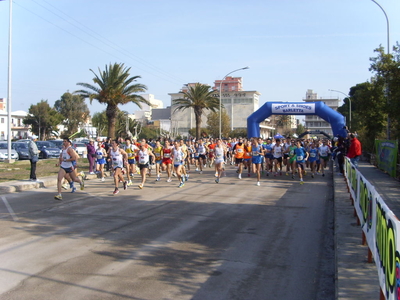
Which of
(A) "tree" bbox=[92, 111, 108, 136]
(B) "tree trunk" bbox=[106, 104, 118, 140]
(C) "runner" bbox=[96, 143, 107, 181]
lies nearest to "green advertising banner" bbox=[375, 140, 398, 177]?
(C) "runner" bbox=[96, 143, 107, 181]

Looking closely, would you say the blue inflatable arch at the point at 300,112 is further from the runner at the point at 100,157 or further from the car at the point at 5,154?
the car at the point at 5,154

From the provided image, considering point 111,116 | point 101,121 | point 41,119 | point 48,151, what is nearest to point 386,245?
point 111,116

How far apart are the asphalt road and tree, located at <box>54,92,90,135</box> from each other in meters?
88.0

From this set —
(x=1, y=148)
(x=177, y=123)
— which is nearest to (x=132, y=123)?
(x=177, y=123)

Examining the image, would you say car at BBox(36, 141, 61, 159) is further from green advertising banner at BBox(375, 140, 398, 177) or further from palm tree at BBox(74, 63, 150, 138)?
green advertising banner at BBox(375, 140, 398, 177)

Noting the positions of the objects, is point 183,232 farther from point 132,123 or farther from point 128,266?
point 132,123

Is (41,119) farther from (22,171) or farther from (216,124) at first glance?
(22,171)

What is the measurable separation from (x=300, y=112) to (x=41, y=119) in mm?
64971

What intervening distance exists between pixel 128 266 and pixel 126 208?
5.14m

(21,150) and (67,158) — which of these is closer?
(67,158)

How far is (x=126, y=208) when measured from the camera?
1167 centimetres

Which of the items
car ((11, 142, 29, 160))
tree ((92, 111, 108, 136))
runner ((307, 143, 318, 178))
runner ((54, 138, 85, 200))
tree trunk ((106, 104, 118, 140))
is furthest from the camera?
tree ((92, 111, 108, 136))

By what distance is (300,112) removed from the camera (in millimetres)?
29250

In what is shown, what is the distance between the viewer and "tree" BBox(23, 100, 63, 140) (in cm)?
8331
